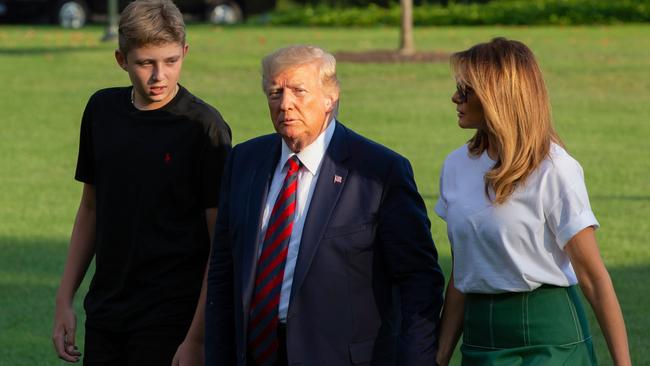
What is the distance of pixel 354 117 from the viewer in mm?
18141

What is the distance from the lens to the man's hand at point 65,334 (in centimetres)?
496

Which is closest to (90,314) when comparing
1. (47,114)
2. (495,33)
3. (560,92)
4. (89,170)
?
(89,170)

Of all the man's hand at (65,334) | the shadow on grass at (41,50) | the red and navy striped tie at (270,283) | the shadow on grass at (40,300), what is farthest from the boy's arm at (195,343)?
the shadow on grass at (41,50)

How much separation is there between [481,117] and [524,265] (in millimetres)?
479

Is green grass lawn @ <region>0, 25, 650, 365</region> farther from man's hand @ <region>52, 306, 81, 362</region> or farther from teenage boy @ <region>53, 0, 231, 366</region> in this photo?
teenage boy @ <region>53, 0, 231, 366</region>

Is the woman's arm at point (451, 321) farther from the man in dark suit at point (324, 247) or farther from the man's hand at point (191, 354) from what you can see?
the man's hand at point (191, 354)

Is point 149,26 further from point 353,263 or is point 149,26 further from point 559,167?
point 559,167

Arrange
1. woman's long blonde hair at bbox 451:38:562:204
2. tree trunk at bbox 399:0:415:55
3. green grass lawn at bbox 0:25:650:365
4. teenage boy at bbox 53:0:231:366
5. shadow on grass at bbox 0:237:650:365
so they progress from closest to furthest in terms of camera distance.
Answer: woman's long blonde hair at bbox 451:38:562:204 < teenage boy at bbox 53:0:231:366 < shadow on grass at bbox 0:237:650:365 < green grass lawn at bbox 0:25:650:365 < tree trunk at bbox 399:0:415:55

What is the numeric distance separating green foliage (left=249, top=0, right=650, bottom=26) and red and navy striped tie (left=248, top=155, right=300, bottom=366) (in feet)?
103

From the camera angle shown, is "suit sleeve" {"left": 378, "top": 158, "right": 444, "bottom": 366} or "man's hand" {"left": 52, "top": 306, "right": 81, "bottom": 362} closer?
"suit sleeve" {"left": 378, "top": 158, "right": 444, "bottom": 366}

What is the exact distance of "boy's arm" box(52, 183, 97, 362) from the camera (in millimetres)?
4965

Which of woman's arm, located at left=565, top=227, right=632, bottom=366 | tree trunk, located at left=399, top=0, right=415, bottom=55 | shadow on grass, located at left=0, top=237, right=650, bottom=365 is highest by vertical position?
woman's arm, located at left=565, top=227, right=632, bottom=366

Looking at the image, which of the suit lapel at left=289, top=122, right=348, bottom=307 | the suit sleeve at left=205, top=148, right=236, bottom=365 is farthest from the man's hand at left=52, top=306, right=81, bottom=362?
the suit lapel at left=289, top=122, right=348, bottom=307

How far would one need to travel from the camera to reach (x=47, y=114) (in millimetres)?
19016
